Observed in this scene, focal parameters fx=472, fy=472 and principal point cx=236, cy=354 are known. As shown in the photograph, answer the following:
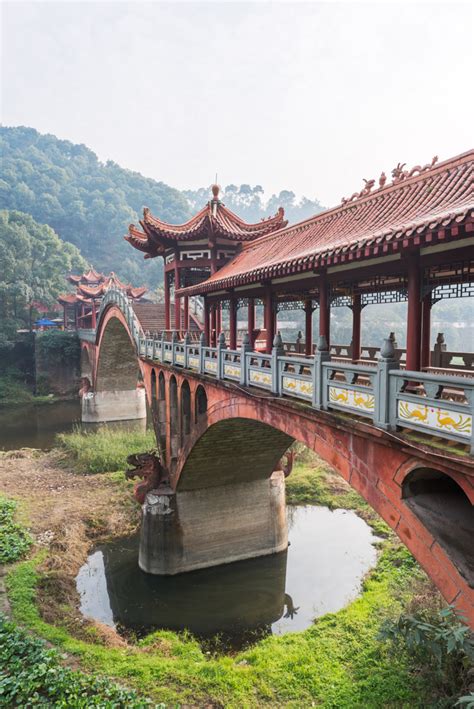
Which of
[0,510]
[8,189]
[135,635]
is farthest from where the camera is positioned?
[8,189]

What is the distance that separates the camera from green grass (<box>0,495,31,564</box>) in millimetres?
13703

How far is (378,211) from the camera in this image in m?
8.83

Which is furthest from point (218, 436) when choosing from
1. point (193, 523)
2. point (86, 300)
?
point (86, 300)

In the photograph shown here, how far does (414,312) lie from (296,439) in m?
3.59

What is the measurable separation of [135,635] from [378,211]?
37.4 ft

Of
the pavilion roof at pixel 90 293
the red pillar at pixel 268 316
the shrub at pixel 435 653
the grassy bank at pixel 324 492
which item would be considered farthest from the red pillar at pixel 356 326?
the pavilion roof at pixel 90 293

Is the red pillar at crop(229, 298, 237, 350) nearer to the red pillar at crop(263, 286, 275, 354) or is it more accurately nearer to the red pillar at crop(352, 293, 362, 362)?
the red pillar at crop(263, 286, 275, 354)

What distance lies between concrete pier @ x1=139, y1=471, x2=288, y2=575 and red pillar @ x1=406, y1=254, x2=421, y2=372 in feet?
34.2

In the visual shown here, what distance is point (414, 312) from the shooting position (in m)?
6.15

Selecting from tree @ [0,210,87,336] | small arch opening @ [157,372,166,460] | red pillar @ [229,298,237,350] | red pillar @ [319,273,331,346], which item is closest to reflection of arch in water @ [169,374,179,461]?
small arch opening @ [157,372,166,460]

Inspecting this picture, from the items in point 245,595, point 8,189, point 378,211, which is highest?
point 8,189

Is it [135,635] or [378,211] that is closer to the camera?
[378,211]

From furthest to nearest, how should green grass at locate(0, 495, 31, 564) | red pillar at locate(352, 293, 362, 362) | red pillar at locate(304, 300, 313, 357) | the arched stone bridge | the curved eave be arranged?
green grass at locate(0, 495, 31, 564) → red pillar at locate(304, 300, 313, 357) → red pillar at locate(352, 293, 362, 362) → the arched stone bridge → the curved eave

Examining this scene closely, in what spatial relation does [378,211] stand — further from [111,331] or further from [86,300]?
[86,300]
